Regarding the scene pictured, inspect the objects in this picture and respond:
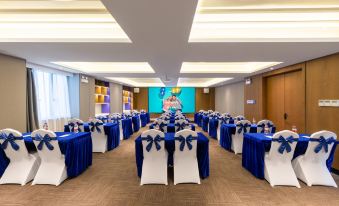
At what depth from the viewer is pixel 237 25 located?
3.90 meters

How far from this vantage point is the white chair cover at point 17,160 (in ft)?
11.4

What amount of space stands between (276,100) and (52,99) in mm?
7972

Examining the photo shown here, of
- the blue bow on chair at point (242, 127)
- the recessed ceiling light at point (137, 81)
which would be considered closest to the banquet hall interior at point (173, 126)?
the blue bow on chair at point (242, 127)

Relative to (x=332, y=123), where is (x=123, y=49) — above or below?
above

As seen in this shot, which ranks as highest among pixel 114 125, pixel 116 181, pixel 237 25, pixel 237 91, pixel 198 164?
pixel 237 25

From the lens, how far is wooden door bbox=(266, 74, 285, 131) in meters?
7.13

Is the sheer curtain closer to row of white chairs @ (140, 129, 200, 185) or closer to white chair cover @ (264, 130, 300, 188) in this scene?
row of white chairs @ (140, 129, 200, 185)

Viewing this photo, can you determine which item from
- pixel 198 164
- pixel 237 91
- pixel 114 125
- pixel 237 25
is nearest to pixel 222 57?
pixel 237 25

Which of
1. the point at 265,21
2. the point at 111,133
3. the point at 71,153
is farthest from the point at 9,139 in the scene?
the point at 265,21

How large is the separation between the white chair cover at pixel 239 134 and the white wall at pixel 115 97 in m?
8.43

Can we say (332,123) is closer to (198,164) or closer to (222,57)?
(222,57)

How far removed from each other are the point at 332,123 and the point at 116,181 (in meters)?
4.61

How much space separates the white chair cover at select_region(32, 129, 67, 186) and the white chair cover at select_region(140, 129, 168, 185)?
1.40m

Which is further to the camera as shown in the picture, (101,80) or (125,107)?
(125,107)
